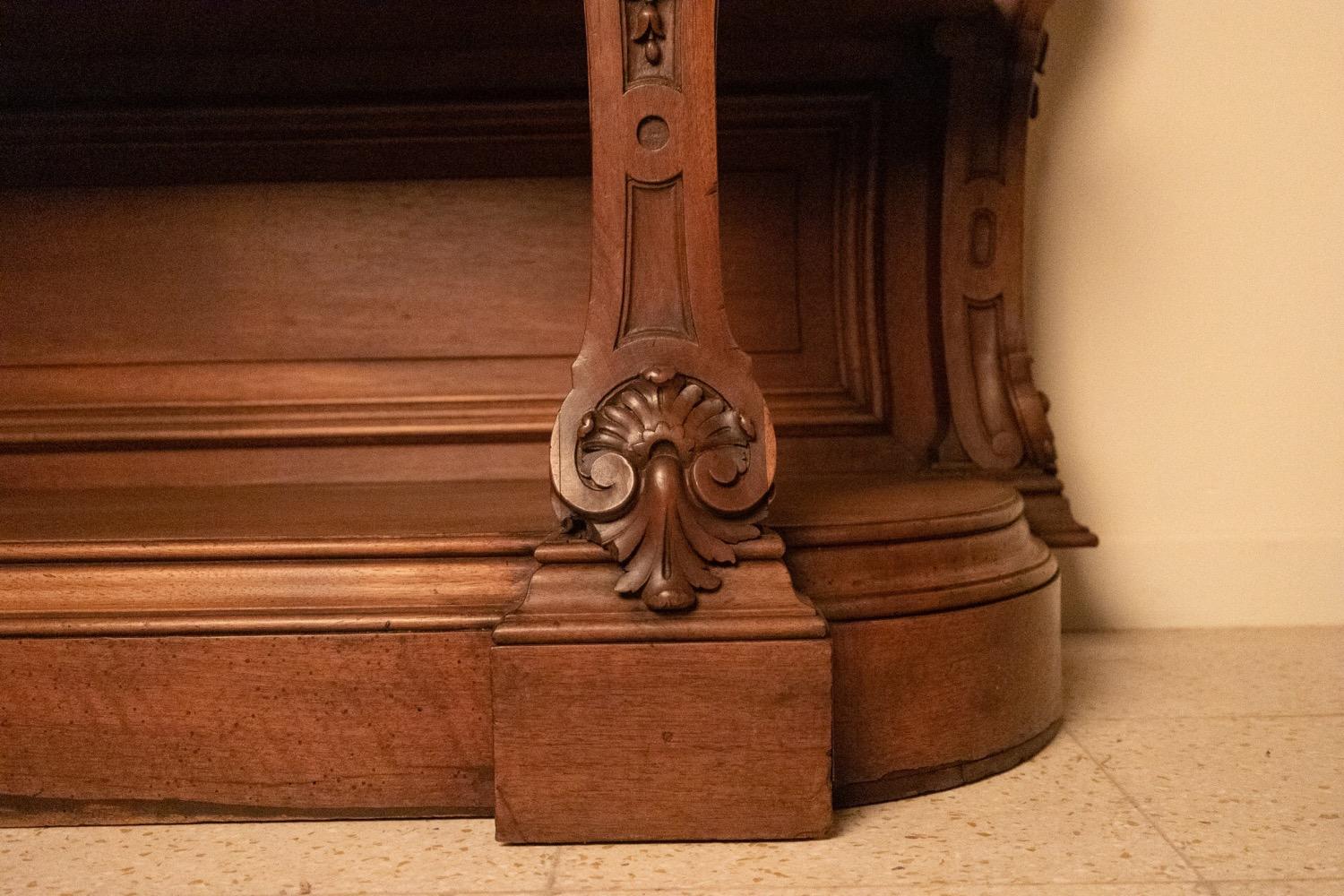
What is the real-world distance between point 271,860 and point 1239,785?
2.64ft

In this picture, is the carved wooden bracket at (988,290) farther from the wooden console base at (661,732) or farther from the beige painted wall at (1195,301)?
the wooden console base at (661,732)

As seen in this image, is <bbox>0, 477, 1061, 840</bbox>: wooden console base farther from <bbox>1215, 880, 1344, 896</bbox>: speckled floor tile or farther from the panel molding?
the panel molding

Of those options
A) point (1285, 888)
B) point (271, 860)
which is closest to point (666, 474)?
point (271, 860)

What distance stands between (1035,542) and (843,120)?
56 centimetres

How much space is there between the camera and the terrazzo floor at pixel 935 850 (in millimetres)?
879

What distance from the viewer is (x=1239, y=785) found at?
108cm

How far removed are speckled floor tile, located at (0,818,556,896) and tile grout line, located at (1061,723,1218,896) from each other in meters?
0.47

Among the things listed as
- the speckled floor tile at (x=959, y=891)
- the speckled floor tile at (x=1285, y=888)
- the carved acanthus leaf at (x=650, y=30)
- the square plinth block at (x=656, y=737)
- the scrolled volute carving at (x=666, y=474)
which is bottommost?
the speckled floor tile at (x=1285, y=888)

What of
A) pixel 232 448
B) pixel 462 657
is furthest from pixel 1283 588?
pixel 232 448

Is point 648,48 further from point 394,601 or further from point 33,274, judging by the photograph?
point 33,274

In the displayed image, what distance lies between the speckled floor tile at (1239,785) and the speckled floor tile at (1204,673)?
0.05 meters

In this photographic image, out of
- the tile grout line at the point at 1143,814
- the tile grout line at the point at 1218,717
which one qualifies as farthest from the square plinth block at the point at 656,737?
the tile grout line at the point at 1218,717

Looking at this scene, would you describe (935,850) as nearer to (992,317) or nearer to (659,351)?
(659,351)

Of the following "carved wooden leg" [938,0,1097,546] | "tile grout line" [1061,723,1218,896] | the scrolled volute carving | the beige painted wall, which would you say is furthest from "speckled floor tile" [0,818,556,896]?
the beige painted wall
